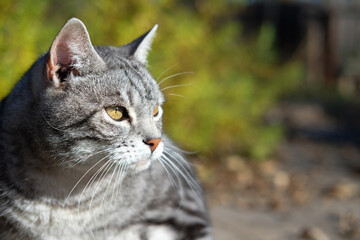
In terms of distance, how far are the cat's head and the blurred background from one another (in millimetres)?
467

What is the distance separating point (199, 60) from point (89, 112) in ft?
9.89

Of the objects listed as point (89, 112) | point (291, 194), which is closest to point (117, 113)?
point (89, 112)

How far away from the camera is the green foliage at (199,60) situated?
12.9 ft

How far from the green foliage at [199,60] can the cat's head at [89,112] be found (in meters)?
1.23

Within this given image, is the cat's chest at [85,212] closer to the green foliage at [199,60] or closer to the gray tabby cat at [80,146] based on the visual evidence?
the gray tabby cat at [80,146]

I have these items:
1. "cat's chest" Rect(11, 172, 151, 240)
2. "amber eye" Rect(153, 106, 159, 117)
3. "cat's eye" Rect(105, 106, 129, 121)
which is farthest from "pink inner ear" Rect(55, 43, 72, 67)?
"cat's chest" Rect(11, 172, 151, 240)

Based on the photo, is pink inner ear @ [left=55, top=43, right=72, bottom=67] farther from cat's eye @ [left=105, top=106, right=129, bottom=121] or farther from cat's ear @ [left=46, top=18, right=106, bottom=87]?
cat's eye @ [left=105, top=106, right=129, bottom=121]

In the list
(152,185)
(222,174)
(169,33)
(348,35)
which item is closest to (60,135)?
(152,185)

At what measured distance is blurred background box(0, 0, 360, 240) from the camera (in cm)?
321

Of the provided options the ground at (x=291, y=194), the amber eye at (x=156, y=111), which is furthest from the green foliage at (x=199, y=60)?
the amber eye at (x=156, y=111)

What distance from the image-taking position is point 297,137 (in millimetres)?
7008

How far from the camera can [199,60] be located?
15.9ft

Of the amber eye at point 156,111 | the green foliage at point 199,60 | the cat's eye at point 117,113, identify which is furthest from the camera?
the green foliage at point 199,60

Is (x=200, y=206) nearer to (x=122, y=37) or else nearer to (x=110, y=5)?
(x=122, y=37)
